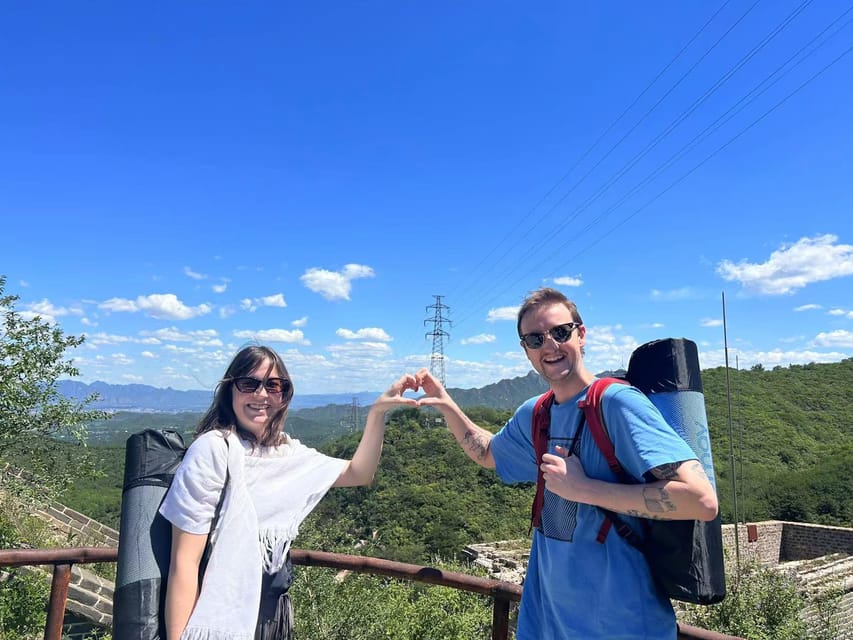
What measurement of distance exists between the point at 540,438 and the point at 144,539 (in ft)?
4.05

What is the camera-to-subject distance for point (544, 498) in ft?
5.59

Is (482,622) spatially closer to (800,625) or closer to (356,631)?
(356,631)

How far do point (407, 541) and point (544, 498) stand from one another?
29.1 m

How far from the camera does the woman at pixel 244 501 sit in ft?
5.31

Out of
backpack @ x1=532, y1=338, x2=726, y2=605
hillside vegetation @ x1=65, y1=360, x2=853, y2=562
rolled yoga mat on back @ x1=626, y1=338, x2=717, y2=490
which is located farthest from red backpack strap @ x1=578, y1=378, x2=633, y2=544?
hillside vegetation @ x1=65, y1=360, x2=853, y2=562

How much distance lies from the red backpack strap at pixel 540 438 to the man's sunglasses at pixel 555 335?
202 mm

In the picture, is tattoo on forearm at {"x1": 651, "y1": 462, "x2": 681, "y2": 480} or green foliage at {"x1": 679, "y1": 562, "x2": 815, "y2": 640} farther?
green foliage at {"x1": 679, "y1": 562, "x2": 815, "y2": 640}

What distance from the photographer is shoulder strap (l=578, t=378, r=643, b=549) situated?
58.0 inches

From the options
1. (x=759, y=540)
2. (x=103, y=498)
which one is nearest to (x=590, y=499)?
(x=759, y=540)

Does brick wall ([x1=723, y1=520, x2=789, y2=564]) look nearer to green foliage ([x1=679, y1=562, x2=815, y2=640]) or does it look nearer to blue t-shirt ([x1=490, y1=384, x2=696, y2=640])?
green foliage ([x1=679, y1=562, x2=815, y2=640])

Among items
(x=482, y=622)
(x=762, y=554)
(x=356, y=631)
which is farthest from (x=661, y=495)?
(x=762, y=554)

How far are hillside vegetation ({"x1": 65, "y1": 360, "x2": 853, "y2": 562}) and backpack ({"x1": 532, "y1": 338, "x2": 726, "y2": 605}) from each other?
57.9ft

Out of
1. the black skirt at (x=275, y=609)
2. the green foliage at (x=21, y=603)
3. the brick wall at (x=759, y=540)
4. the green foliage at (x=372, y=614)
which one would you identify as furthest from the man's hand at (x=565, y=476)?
the brick wall at (x=759, y=540)

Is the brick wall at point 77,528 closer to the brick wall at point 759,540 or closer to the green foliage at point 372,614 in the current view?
the green foliage at point 372,614
